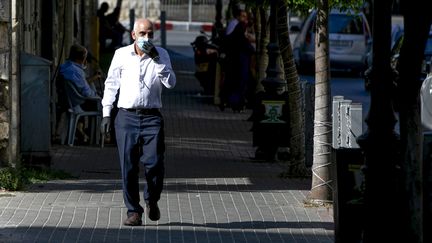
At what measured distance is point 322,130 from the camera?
11.6 meters

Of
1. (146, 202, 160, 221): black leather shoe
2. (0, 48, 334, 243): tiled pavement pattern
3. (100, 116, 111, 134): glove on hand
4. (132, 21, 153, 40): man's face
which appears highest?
(132, 21, 153, 40): man's face

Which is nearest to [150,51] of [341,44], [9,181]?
[9,181]

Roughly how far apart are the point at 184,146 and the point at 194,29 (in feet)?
113

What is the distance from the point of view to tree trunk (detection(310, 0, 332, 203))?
11562 millimetres

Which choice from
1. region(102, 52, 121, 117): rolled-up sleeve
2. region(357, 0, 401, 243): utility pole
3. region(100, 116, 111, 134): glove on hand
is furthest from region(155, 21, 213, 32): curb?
region(357, 0, 401, 243): utility pole

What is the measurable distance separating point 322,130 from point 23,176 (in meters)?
3.23

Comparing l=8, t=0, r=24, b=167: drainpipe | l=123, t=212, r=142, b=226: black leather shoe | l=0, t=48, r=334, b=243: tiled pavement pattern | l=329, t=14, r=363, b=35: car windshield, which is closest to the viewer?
l=0, t=48, r=334, b=243: tiled pavement pattern

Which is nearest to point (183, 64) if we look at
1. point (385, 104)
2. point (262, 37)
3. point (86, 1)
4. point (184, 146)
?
point (86, 1)

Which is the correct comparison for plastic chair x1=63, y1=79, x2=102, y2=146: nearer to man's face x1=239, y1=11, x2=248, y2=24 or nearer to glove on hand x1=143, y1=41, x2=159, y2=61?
man's face x1=239, y1=11, x2=248, y2=24

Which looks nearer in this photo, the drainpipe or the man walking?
the man walking

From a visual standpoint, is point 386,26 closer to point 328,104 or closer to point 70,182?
point 328,104

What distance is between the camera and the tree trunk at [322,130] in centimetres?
1156

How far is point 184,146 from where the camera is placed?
691 inches

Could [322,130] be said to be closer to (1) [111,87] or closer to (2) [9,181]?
(1) [111,87]
